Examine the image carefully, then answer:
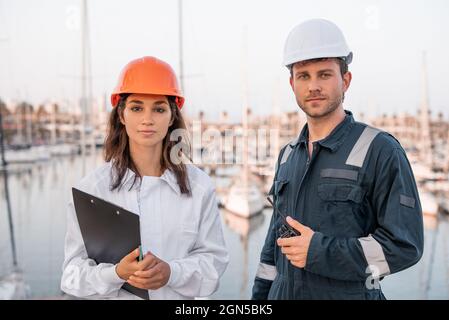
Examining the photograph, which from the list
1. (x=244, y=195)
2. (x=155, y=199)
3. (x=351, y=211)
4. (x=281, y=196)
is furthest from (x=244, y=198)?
(x=351, y=211)

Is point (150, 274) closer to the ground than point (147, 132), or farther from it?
closer to the ground

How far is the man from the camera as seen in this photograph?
4.74 ft

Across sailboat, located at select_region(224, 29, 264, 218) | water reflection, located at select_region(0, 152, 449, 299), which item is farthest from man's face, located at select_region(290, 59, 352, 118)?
sailboat, located at select_region(224, 29, 264, 218)

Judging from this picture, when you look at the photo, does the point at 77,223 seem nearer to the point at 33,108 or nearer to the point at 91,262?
the point at 91,262

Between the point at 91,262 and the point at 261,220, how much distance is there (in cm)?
1774

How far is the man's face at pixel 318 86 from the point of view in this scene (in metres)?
1.58

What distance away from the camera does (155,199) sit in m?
1.67

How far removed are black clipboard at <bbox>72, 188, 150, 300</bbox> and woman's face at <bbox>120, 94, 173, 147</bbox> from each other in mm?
298

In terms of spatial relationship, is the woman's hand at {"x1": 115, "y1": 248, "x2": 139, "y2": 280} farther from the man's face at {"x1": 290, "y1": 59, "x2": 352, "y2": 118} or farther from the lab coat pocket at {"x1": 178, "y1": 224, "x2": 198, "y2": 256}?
the man's face at {"x1": 290, "y1": 59, "x2": 352, "y2": 118}

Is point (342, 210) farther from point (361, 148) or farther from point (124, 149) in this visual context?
point (124, 149)

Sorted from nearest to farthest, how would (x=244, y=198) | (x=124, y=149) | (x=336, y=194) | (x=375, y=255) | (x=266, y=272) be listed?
1. (x=375, y=255)
2. (x=336, y=194)
3. (x=124, y=149)
4. (x=266, y=272)
5. (x=244, y=198)

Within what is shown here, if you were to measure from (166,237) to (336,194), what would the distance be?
0.61m

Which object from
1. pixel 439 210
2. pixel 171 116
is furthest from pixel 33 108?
pixel 171 116

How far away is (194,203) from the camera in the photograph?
1.70m
